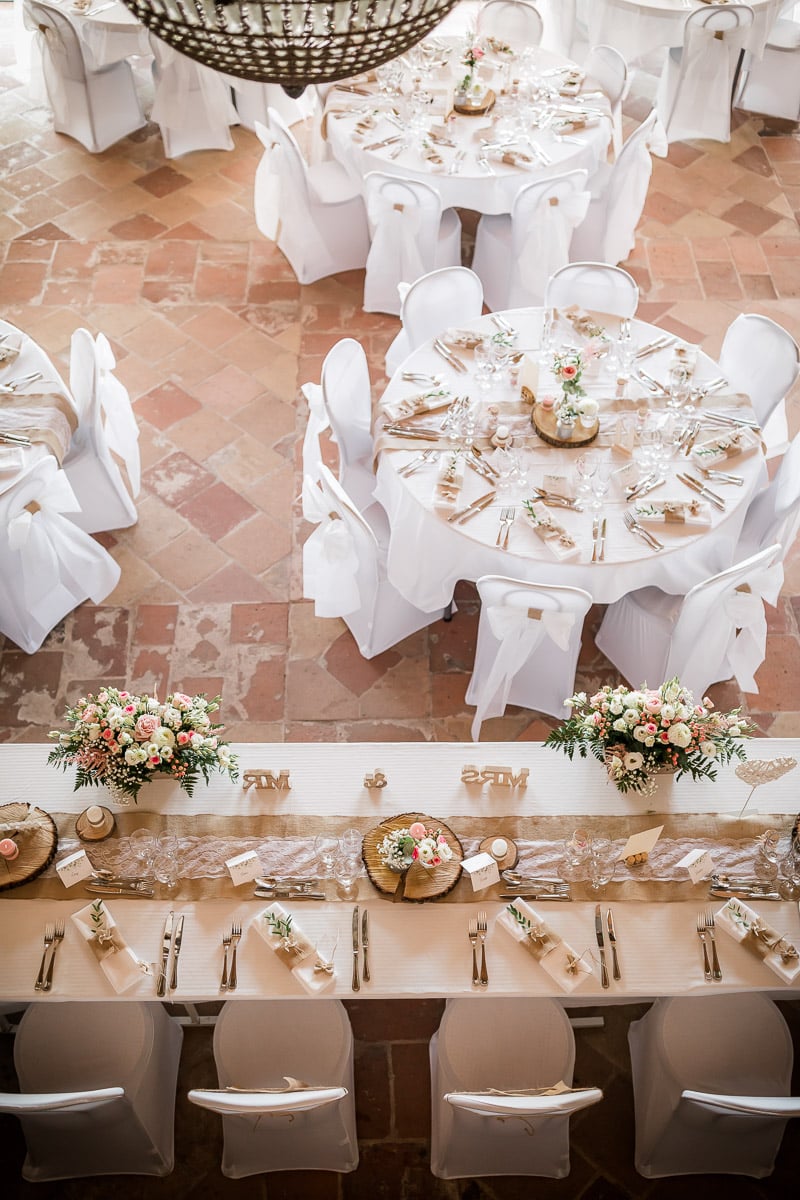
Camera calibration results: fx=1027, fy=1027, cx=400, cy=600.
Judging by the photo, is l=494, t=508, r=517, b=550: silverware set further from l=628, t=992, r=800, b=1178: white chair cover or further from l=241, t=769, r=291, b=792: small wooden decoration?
l=628, t=992, r=800, b=1178: white chair cover

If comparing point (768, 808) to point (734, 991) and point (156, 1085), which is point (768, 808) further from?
point (156, 1085)

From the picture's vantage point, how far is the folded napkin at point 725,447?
4.19 meters

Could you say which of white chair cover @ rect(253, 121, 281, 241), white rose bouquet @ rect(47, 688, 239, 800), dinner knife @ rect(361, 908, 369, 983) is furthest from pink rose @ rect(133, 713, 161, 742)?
white chair cover @ rect(253, 121, 281, 241)

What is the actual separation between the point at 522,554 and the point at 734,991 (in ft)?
5.52

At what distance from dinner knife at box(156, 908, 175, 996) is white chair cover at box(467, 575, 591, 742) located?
157 centimetres

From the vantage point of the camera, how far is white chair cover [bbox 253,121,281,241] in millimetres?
5793

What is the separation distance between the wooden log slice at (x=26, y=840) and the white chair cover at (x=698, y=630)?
2.39 m

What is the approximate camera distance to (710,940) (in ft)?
10.2

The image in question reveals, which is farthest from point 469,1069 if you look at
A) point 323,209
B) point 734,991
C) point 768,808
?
point 323,209

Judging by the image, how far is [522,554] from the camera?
12.9 ft

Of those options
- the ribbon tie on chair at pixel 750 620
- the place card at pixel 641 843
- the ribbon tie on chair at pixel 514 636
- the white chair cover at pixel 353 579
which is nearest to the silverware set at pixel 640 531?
the ribbon tie on chair at pixel 750 620

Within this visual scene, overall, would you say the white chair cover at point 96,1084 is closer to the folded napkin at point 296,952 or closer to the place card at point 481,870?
the folded napkin at point 296,952

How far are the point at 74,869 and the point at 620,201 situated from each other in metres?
4.70

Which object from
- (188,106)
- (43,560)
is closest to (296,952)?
(43,560)
